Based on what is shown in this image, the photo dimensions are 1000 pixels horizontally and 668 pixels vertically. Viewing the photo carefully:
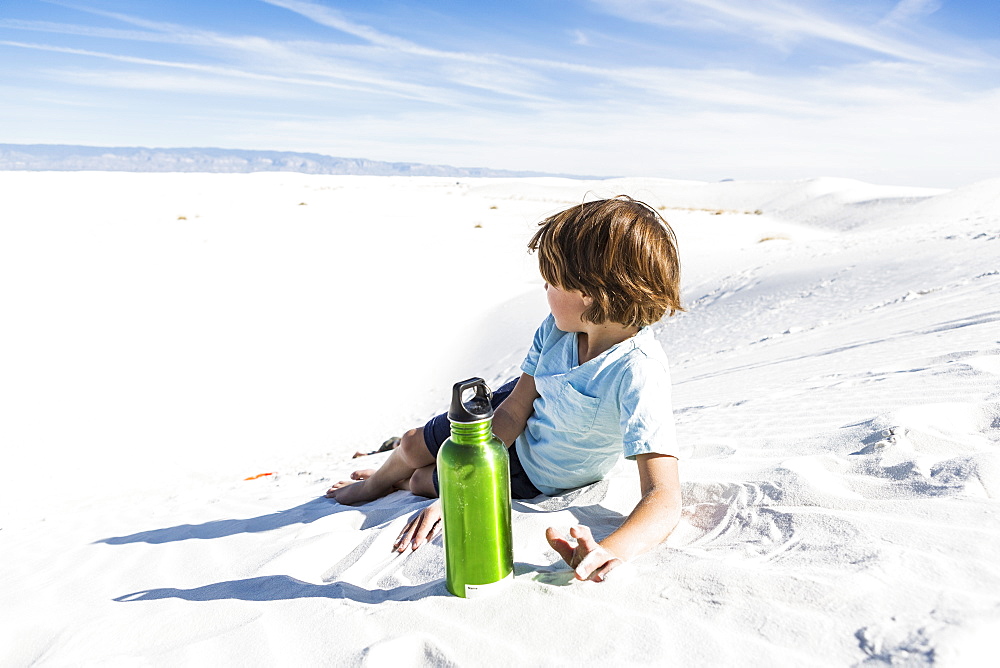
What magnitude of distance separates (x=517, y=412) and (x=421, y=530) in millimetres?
513

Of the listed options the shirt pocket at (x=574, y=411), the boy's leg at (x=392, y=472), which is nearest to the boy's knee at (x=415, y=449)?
the boy's leg at (x=392, y=472)

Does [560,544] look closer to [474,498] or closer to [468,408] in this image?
[474,498]

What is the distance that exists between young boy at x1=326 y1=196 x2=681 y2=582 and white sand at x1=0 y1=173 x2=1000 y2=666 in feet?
0.34

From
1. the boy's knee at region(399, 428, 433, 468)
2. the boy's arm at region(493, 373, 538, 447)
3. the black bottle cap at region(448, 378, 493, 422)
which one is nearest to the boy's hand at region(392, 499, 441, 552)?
the boy's arm at region(493, 373, 538, 447)

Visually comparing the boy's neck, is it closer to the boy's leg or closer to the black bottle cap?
the black bottle cap

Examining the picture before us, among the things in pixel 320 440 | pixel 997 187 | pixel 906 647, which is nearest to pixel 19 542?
pixel 320 440

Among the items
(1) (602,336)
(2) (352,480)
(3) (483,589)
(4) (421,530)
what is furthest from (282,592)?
(2) (352,480)

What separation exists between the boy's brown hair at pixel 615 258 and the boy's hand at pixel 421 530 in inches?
29.3

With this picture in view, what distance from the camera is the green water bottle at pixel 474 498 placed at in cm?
155

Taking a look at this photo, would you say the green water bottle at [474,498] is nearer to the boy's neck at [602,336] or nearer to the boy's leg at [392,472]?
the boy's neck at [602,336]

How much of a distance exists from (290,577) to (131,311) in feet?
27.6

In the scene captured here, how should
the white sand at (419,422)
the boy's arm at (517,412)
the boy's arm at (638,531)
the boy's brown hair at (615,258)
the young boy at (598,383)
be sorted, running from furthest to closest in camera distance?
the boy's arm at (517,412) < the boy's brown hair at (615,258) < the young boy at (598,383) < the boy's arm at (638,531) < the white sand at (419,422)

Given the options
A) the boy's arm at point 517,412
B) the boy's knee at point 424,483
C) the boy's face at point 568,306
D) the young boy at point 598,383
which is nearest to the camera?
the young boy at point 598,383

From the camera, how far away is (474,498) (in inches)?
61.9
